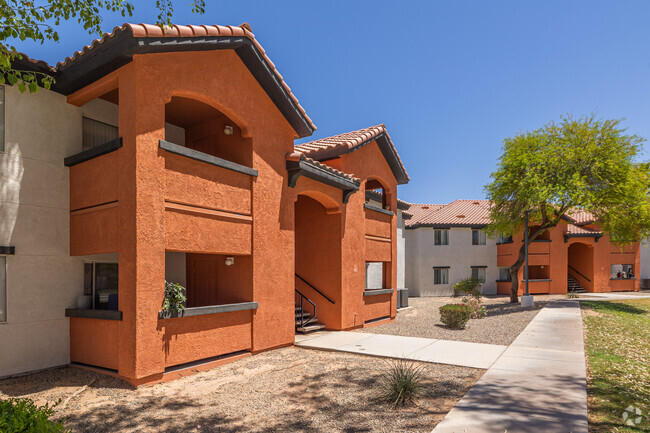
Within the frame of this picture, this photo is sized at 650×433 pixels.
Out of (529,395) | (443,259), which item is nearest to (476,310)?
(529,395)

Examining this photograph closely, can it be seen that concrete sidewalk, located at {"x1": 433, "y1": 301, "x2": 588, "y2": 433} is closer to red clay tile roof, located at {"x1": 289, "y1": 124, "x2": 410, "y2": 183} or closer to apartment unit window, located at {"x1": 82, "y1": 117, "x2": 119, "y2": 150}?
red clay tile roof, located at {"x1": 289, "y1": 124, "x2": 410, "y2": 183}

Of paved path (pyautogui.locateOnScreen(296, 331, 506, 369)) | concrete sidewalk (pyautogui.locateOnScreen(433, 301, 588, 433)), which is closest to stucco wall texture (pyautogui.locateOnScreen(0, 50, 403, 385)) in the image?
paved path (pyautogui.locateOnScreen(296, 331, 506, 369))

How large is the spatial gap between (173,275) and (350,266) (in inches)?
248

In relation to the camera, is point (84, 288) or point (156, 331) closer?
point (156, 331)

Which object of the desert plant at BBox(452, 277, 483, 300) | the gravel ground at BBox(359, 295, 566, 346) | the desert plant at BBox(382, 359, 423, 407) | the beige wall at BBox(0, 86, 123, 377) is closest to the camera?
the desert plant at BBox(382, 359, 423, 407)

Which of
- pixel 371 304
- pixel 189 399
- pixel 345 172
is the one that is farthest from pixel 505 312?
pixel 189 399

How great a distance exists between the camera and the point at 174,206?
902 centimetres

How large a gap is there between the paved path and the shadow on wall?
7.83 meters

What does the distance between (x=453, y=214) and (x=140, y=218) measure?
33499 mm

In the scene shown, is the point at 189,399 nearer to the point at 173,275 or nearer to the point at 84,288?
the point at 84,288

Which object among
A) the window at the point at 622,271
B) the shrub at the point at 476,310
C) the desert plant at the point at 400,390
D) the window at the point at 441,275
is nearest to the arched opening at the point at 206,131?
the desert plant at the point at 400,390

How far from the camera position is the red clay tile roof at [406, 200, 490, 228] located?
3598 cm

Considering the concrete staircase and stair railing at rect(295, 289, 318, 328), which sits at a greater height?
stair railing at rect(295, 289, 318, 328)

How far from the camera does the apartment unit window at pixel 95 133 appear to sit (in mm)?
10432
